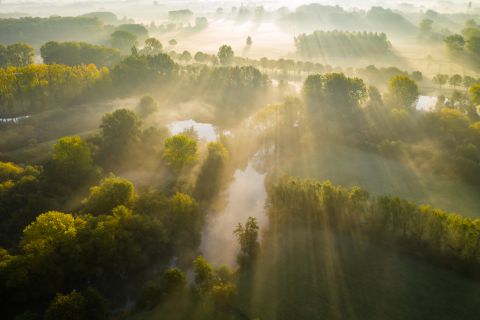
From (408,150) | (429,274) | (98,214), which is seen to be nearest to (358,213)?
(429,274)

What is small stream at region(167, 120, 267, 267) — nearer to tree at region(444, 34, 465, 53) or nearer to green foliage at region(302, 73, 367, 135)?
green foliage at region(302, 73, 367, 135)

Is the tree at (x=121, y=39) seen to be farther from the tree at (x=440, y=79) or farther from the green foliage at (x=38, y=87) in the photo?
the tree at (x=440, y=79)

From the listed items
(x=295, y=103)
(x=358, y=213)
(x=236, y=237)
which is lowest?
(x=236, y=237)

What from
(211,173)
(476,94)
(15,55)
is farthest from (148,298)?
(15,55)

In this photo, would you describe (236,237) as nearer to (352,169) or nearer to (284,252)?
(284,252)

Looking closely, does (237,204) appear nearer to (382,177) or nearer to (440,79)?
(382,177)

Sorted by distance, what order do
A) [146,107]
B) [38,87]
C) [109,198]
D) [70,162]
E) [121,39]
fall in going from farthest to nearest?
[121,39] < [38,87] < [146,107] < [70,162] < [109,198]
